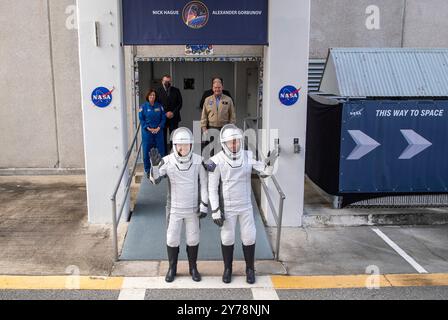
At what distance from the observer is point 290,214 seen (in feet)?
26.5

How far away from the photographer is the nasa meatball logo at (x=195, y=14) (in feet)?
24.8

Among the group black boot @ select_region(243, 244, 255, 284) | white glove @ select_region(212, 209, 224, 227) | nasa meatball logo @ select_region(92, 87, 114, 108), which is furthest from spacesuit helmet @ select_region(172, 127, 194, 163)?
nasa meatball logo @ select_region(92, 87, 114, 108)

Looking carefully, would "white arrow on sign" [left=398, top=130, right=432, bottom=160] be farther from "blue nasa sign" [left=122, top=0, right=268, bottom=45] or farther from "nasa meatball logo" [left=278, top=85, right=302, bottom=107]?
"blue nasa sign" [left=122, top=0, right=268, bottom=45]

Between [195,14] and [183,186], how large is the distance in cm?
308

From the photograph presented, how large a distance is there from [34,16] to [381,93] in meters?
7.35

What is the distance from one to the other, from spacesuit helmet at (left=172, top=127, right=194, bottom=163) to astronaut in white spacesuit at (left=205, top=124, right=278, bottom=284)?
27cm

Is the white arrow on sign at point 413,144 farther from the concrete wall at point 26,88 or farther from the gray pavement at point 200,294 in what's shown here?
the concrete wall at point 26,88

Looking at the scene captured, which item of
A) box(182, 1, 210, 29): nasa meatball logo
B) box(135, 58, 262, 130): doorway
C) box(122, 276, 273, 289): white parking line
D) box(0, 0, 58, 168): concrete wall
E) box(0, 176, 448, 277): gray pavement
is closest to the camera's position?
box(122, 276, 273, 289): white parking line

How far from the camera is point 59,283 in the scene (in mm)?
5980

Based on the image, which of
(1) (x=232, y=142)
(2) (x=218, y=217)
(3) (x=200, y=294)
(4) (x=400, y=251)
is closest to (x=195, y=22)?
(1) (x=232, y=142)

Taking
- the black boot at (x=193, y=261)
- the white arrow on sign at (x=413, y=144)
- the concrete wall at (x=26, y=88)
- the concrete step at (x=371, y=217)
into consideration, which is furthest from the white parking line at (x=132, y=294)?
the concrete wall at (x=26, y=88)

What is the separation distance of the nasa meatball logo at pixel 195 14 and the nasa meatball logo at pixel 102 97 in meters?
1.60

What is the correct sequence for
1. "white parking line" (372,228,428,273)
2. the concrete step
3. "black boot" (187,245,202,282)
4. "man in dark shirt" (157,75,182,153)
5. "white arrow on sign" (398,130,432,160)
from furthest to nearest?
1. "man in dark shirt" (157,75,182,153)
2. "white arrow on sign" (398,130,432,160)
3. the concrete step
4. "white parking line" (372,228,428,273)
5. "black boot" (187,245,202,282)

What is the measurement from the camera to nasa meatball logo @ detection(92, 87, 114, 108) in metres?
7.62
